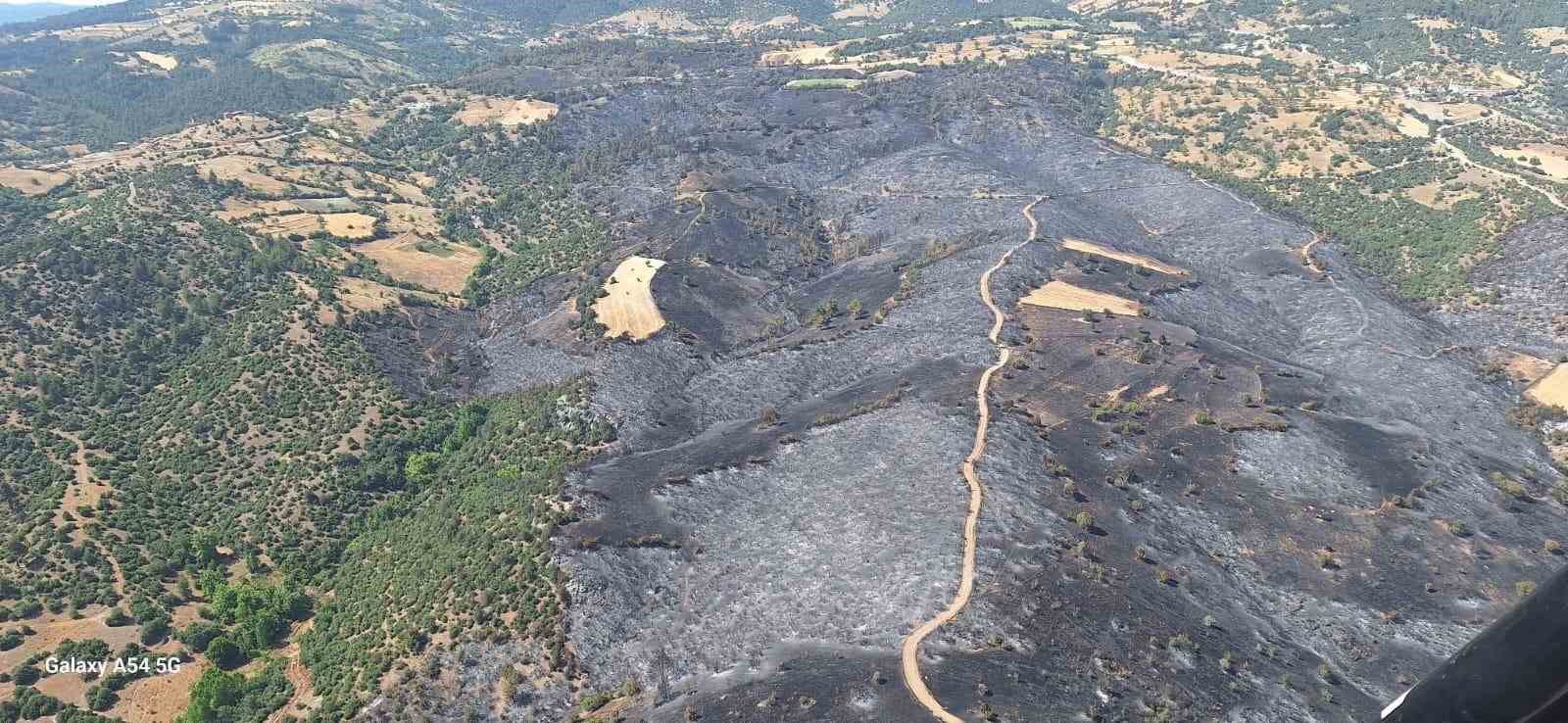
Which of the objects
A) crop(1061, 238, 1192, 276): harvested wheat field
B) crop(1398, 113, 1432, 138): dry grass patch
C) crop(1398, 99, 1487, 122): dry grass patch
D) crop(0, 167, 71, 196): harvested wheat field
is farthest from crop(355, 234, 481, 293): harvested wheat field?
crop(1398, 99, 1487, 122): dry grass patch

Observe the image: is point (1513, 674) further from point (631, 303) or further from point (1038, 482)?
point (631, 303)

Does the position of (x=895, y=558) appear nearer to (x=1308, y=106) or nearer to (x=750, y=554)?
(x=750, y=554)

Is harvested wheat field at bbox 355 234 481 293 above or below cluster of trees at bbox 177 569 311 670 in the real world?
below

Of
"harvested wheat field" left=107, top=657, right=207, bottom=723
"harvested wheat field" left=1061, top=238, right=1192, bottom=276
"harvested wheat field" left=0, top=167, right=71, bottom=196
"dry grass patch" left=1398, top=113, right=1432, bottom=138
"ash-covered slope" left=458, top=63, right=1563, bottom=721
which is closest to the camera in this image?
"ash-covered slope" left=458, top=63, right=1563, bottom=721

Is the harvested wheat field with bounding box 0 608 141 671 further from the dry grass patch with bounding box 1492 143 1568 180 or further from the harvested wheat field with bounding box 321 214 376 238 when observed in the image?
the dry grass patch with bounding box 1492 143 1568 180

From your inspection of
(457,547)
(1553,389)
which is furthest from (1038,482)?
(1553,389)

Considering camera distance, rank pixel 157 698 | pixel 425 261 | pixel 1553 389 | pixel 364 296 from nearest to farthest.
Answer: pixel 157 698 < pixel 1553 389 < pixel 364 296 < pixel 425 261
